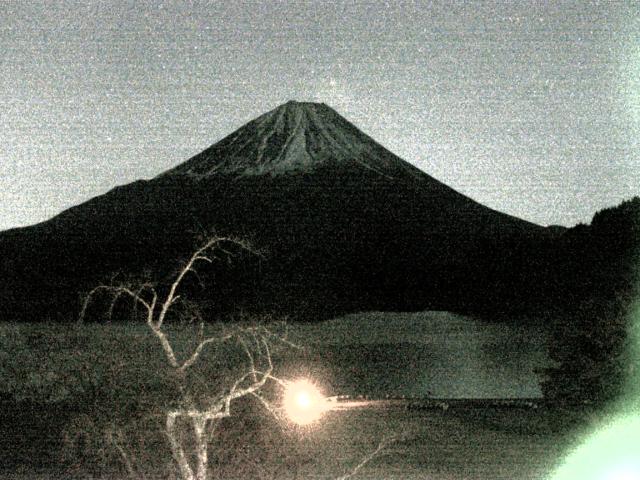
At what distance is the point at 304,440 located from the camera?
656 inches

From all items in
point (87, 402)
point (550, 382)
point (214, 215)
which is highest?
point (214, 215)

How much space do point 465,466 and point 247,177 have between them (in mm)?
80197

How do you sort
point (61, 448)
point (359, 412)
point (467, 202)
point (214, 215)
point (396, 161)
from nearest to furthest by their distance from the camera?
point (61, 448) → point (359, 412) → point (214, 215) → point (467, 202) → point (396, 161)

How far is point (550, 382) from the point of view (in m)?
18.8

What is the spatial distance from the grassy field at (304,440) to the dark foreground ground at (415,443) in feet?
0.07

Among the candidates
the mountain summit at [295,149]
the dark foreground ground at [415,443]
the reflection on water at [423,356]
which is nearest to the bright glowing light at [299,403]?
the dark foreground ground at [415,443]

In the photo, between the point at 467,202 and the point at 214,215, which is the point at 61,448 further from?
the point at 467,202

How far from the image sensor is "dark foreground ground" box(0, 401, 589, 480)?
14742 millimetres

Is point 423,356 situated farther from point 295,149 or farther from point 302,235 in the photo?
point 295,149

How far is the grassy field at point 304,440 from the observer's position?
14812mm

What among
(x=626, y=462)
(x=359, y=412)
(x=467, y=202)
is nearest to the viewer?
(x=626, y=462)

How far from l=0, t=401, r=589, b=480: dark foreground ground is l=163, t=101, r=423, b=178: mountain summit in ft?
246

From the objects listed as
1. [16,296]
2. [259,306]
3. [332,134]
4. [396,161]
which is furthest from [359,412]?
[332,134]

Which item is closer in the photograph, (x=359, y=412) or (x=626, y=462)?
(x=626, y=462)
